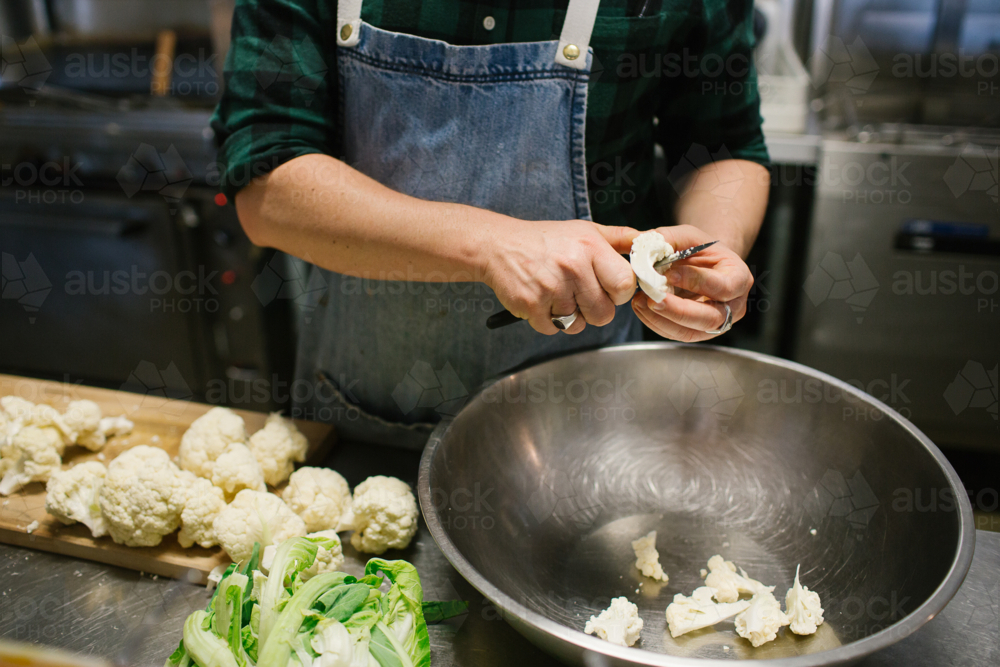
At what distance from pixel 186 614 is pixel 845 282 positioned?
6.14 ft

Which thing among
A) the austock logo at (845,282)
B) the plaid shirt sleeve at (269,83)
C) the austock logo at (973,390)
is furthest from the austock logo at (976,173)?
the plaid shirt sleeve at (269,83)

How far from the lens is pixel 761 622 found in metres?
0.75

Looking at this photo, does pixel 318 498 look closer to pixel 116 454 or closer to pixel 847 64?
pixel 116 454

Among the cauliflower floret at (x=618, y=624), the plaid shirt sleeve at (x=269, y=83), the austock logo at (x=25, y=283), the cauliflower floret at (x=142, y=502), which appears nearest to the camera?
the cauliflower floret at (x=618, y=624)

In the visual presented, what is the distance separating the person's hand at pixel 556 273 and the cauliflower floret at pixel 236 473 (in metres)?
0.40

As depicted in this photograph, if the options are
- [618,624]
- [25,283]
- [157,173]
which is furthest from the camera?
[25,283]

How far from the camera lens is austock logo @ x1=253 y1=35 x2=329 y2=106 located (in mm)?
960

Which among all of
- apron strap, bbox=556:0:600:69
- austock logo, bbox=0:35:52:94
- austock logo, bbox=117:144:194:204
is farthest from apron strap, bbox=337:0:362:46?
austock logo, bbox=0:35:52:94

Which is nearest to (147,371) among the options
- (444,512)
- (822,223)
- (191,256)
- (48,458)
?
(191,256)

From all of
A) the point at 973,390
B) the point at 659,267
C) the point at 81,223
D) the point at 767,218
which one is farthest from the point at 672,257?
the point at 81,223

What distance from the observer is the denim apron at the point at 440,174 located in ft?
3.32

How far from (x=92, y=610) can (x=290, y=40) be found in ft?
2.53

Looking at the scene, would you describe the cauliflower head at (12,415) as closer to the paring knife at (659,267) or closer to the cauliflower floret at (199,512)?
the cauliflower floret at (199,512)

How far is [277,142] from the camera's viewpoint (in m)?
0.96
